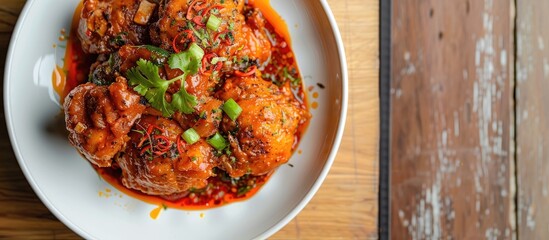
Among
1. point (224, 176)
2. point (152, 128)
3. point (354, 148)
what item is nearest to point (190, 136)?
point (152, 128)

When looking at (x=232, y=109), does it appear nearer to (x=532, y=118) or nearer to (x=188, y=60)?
(x=188, y=60)

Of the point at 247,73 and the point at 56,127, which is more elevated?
the point at 247,73

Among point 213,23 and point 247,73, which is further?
point 247,73

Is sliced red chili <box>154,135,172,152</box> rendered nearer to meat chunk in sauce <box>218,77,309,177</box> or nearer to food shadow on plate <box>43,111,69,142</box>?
meat chunk in sauce <box>218,77,309,177</box>

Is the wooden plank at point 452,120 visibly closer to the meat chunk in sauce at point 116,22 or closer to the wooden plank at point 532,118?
the wooden plank at point 532,118

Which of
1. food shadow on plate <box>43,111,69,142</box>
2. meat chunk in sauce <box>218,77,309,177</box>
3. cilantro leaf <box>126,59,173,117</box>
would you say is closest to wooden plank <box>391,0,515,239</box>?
meat chunk in sauce <box>218,77,309,177</box>

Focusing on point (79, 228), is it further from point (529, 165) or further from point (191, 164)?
point (529, 165)

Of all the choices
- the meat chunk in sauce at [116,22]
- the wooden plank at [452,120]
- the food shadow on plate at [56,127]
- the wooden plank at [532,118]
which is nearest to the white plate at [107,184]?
the food shadow on plate at [56,127]
